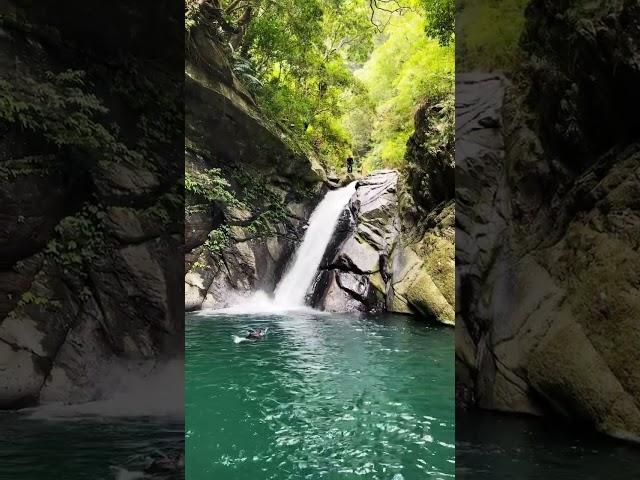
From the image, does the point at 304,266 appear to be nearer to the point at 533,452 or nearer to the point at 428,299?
the point at 428,299

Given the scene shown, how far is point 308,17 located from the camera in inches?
424

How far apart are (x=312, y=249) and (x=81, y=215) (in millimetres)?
9573

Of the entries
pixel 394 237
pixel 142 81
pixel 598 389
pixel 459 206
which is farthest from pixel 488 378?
pixel 394 237

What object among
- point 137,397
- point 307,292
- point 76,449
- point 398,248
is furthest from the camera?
point 307,292

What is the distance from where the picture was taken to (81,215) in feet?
7.02

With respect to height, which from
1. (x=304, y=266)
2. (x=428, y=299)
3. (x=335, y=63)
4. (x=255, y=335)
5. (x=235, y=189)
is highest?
(x=335, y=63)

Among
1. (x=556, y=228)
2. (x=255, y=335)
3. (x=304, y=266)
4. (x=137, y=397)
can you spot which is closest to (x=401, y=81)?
(x=304, y=266)

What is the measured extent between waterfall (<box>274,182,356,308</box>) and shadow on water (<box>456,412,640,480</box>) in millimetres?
8646

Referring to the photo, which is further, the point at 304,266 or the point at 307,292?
the point at 304,266

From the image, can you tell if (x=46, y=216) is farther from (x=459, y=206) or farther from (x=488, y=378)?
(x=488, y=378)

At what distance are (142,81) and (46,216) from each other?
780 millimetres

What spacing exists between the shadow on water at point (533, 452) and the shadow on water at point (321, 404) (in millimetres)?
1441

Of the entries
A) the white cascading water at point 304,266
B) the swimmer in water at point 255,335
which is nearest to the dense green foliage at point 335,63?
the white cascading water at point 304,266

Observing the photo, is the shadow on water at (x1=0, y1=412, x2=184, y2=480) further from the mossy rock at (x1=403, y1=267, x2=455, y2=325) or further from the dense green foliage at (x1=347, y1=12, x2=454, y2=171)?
the dense green foliage at (x1=347, y1=12, x2=454, y2=171)
